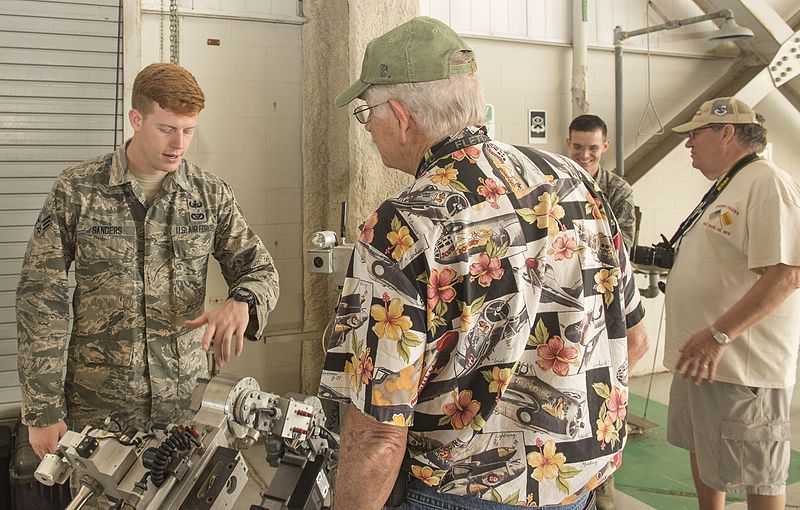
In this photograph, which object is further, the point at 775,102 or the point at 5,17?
the point at 775,102

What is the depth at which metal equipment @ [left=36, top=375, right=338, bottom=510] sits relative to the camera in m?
1.55

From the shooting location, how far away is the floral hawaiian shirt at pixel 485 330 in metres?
1.14

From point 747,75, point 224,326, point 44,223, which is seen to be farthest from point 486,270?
point 747,75

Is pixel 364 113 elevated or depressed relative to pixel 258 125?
depressed

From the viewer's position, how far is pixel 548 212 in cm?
125

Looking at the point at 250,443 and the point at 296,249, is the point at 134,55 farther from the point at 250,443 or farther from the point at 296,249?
the point at 250,443

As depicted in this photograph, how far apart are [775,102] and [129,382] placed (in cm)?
562

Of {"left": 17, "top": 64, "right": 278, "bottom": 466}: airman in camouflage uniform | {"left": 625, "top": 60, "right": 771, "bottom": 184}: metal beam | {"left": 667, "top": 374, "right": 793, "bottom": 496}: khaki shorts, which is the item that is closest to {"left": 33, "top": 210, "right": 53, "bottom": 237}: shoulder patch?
{"left": 17, "top": 64, "right": 278, "bottom": 466}: airman in camouflage uniform

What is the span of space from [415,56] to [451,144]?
18cm

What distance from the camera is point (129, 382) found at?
2.20 meters

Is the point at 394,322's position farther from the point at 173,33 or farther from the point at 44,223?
the point at 173,33

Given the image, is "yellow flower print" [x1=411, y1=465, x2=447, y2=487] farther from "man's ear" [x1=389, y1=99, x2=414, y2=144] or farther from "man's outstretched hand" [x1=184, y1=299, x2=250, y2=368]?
"man's outstretched hand" [x1=184, y1=299, x2=250, y2=368]

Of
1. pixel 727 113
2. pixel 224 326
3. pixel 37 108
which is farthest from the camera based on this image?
pixel 37 108

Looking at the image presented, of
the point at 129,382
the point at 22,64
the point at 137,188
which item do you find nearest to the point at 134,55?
the point at 22,64
